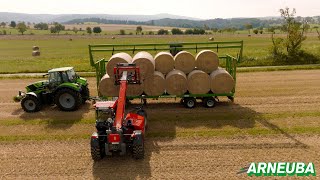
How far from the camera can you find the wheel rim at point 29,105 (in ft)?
51.0

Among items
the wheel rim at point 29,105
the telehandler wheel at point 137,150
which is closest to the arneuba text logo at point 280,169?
the telehandler wheel at point 137,150

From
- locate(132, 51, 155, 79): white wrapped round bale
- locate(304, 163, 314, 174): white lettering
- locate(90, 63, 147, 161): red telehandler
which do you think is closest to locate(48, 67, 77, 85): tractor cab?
locate(132, 51, 155, 79): white wrapped round bale

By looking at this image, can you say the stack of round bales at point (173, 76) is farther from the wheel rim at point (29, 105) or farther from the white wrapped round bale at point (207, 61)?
the wheel rim at point (29, 105)

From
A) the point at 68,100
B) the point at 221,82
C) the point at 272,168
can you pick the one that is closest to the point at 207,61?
the point at 221,82

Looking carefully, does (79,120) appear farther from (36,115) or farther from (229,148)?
(229,148)

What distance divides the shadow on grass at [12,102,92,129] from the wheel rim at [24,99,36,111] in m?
0.32

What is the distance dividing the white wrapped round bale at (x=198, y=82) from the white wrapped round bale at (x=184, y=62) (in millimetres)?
448

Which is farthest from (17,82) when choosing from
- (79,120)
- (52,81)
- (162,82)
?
(162,82)

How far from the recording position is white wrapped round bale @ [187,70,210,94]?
1513cm

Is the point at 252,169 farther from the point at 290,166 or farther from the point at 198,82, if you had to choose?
the point at 198,82

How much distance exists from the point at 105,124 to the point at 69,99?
5892mm

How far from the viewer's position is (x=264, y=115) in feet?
47.2

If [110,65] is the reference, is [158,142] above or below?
below

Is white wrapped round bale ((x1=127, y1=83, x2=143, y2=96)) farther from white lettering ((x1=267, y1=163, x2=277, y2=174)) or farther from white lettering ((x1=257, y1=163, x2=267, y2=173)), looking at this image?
white lettering ((x1=267, y1=163, x2=277, y2=174))
